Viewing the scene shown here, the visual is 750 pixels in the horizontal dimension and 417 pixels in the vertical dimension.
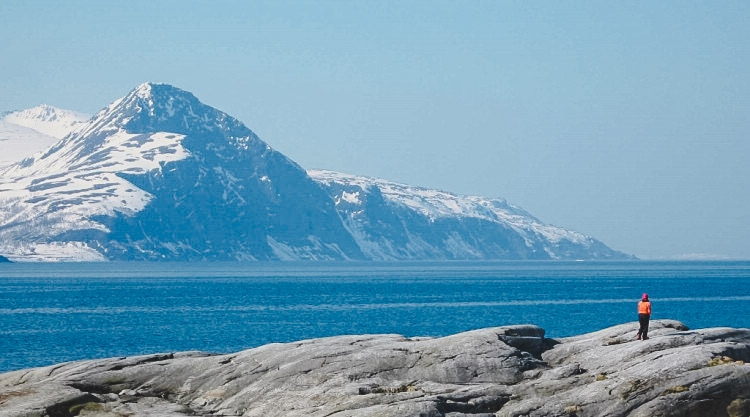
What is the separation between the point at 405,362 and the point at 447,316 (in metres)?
100

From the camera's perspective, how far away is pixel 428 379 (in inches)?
1866

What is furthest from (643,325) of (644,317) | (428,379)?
(428,379)

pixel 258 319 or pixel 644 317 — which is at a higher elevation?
pixel 644 317

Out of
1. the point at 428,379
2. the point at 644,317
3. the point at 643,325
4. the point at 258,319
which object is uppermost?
the point at 644,317

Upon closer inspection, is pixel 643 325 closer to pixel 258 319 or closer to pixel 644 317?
pixel 644 317

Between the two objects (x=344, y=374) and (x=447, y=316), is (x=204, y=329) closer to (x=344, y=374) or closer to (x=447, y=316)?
(x=447, y=316)

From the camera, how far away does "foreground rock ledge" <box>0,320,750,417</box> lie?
4322 centimetres

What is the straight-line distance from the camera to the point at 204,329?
12888 centimetres

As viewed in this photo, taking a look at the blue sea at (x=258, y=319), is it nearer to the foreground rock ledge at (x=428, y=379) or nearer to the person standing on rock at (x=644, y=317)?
the foreground rock ledge at (x=428, y=379)

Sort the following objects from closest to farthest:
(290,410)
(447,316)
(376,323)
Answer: (290,410), (376,323), (447,316)

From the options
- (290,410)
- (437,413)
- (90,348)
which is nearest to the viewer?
(437,413)

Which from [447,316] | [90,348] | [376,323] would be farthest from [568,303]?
[90,348]

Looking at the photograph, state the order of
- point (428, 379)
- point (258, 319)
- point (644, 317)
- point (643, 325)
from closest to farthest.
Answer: point (428, 379) → point (644, 317) → point (643, 325) → point (258, 319)

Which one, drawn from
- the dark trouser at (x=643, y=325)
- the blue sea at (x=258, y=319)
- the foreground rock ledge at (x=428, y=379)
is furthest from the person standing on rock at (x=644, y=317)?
the blue sea at (x=258, y=319)
